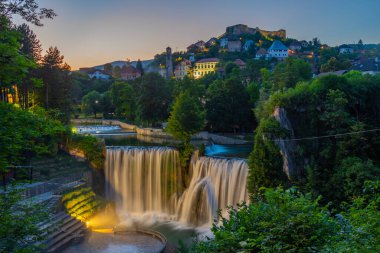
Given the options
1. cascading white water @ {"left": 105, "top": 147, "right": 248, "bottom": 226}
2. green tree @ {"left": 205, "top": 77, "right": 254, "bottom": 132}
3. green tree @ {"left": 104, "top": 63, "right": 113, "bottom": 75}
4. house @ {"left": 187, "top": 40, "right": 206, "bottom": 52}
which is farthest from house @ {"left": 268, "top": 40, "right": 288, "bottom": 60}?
cascading white water @ {"left": 105, "top": 147, "right": 248, "bottom": 226}

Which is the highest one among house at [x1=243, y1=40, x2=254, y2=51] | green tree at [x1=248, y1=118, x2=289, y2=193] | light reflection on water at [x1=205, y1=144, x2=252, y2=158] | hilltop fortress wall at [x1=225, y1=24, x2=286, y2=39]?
hilltop fortress wall at [x1=225, y1=24, x2=286, y2=39]

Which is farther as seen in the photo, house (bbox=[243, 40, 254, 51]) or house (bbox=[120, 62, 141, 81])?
house (bbox=[120, 62, 141, 81])

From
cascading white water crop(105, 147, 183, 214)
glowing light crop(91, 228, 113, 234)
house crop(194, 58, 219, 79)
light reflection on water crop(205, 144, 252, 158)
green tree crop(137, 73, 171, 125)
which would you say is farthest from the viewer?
house crop(194, 58, 219, 79)

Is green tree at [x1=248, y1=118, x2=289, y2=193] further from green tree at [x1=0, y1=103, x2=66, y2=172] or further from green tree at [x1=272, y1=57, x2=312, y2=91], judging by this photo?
green tree at [x1=272, y1=57, x2=312, y2=91]

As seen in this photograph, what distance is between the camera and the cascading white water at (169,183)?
74.8ft

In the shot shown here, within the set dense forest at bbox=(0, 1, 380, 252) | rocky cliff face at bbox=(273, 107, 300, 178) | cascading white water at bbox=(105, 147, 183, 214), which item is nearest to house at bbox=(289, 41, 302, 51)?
dense forest at bbox=(0, 1, 380, 252)

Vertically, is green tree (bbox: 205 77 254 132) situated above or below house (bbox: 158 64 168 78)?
below

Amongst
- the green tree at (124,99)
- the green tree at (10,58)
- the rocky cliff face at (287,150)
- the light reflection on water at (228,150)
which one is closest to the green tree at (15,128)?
the green tree at (10,58)

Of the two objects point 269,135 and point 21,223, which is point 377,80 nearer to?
point 269,135

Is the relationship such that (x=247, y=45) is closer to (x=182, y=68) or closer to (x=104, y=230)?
(x=182, y=68)

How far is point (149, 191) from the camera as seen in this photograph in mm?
26719

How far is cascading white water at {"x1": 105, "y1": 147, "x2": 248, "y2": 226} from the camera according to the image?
22.8 metres

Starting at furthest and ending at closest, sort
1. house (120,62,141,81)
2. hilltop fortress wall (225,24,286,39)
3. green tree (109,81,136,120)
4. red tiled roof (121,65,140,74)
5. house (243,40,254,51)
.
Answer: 1. hilltop fortress wall (225,24,286,39)
2. red tiled roof (121,65,140,74)
3. house (120,62,141,81)
4. house (243,40,254,51)
5. green tree (109,81,136,120)

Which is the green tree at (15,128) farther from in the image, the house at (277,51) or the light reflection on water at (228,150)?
the house at (277,51)
